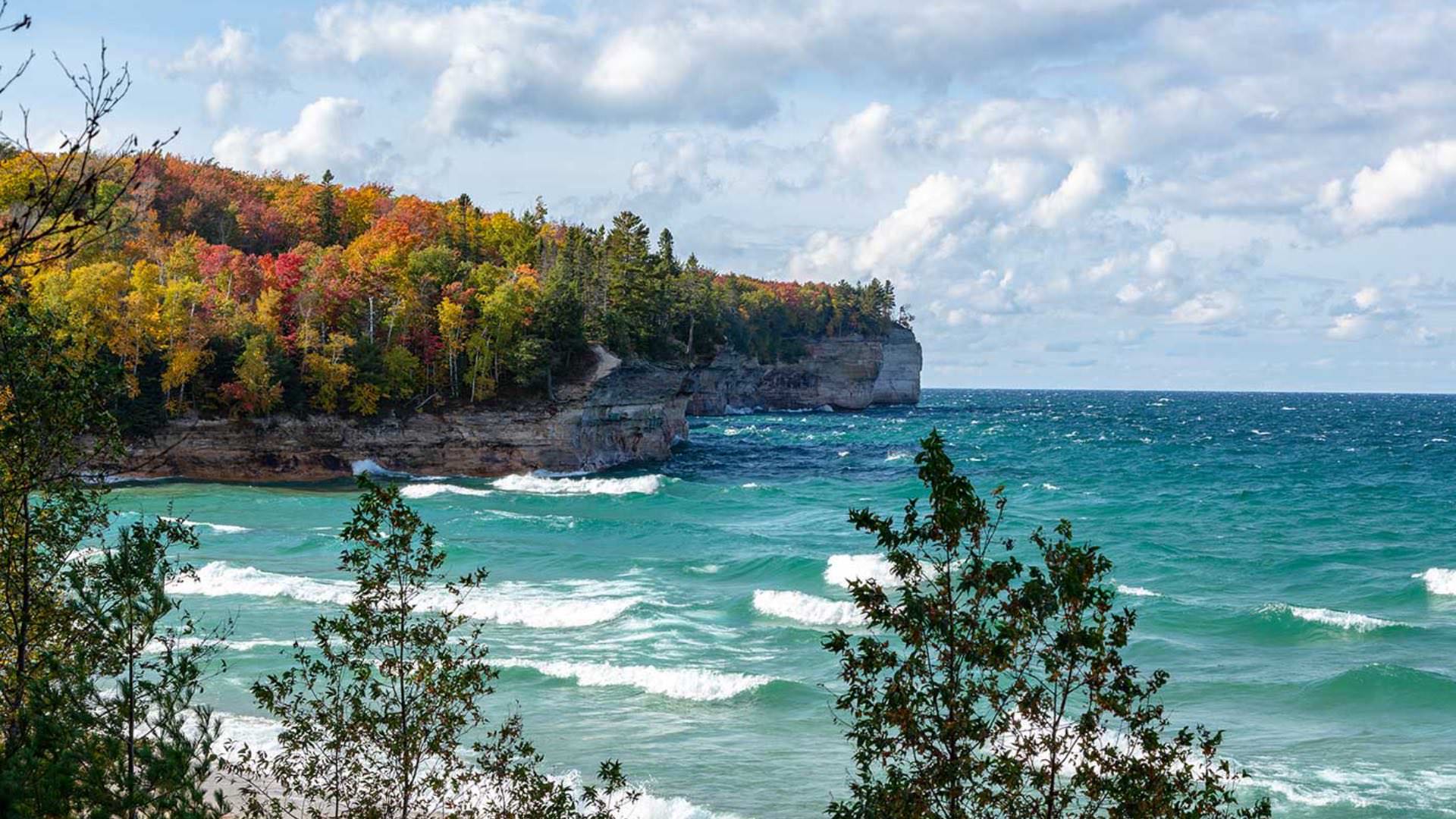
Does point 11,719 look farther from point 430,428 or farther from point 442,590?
point 430,428

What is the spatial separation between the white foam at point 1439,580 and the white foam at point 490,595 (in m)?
27.4

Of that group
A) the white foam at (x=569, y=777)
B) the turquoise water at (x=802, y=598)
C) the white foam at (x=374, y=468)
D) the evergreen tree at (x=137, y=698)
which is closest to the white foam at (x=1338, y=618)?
the turquoise water at (x=802, y=598)

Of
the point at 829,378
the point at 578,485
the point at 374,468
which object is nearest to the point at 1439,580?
the point at 578,485

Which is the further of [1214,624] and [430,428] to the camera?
[430,428]

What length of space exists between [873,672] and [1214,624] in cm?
2826

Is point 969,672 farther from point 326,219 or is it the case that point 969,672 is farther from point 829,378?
point 829,378

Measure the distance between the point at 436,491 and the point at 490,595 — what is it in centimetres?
2355

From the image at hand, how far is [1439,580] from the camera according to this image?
3822 centimetres

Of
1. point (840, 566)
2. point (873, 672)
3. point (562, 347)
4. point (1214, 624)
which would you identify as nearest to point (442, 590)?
point (840, 566)

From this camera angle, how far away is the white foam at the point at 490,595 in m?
32.8

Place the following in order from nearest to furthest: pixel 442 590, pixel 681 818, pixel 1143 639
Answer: pixel 681 818, pixel 1143 639, pixel 442 590

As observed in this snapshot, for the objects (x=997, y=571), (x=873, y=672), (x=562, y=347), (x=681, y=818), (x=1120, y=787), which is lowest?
(x=681, y=818)

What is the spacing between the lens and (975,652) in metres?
8.77

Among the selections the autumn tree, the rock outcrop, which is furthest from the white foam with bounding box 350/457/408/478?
the autumn tree
